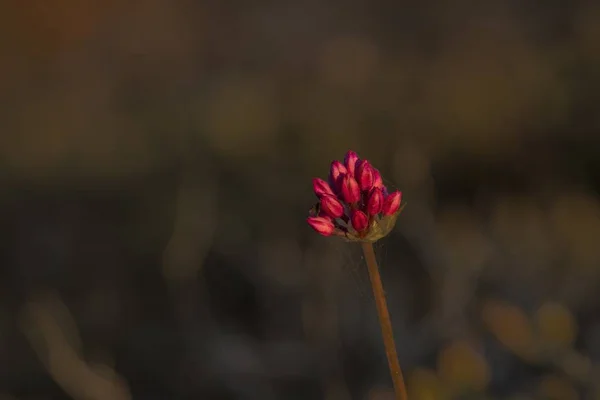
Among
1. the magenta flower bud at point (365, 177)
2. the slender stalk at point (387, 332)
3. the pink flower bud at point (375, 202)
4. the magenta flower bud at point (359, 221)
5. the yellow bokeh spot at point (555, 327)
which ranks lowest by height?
the yellow bokeh spot at point (555, 327)

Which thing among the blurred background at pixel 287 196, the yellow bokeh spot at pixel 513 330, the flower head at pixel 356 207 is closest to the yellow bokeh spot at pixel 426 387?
the blurred background at pixel 287 196

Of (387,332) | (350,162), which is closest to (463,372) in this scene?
(350,162)

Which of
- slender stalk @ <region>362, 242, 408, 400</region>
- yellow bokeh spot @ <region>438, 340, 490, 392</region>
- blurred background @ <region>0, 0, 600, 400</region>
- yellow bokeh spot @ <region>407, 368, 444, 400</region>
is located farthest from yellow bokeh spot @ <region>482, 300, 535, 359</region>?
slender stalk @ <region>362, 242, 408, 400</region>

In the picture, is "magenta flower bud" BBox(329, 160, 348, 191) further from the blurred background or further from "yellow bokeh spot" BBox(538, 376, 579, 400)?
"yellow bokeh spot" BBox(538, 376, 579, 400)

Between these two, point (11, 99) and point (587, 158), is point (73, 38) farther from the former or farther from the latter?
point (587, 158)

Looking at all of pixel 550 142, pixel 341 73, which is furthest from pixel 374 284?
pixel 341 73

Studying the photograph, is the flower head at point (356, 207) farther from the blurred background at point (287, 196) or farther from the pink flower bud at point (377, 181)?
the blurred background at point (287, 196)

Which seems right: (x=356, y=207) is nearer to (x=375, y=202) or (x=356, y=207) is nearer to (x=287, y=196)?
(x=375, y=202)
